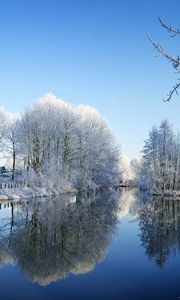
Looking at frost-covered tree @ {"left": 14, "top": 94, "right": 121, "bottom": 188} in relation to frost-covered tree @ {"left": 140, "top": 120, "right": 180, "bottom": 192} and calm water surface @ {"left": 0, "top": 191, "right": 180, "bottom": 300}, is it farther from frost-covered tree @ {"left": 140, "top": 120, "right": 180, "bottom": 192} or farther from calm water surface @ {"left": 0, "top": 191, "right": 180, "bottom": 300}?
calm water surface @ {"left": 0, "top": 191, "right": 180, "bottom": 300}

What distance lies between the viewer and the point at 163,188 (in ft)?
193

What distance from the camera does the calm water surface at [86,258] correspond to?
38.8 feet

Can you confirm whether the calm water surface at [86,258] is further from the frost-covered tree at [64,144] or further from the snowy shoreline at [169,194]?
the snowy shoreline at [169,194]

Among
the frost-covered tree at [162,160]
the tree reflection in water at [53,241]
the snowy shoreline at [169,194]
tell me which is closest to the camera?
the tree reflection in water at [53,241]

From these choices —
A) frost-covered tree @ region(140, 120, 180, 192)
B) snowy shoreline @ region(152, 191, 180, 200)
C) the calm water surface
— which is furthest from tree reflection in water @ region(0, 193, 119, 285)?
frost-covered tree @ region(140, 120, 180, 192)

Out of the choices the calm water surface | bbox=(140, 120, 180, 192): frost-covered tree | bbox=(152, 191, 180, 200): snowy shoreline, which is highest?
bbox=(140, 120, 180, 192): frost-covered tree

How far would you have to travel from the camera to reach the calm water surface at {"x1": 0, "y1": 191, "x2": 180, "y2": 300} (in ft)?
38.8

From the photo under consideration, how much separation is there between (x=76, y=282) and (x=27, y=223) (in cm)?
1221

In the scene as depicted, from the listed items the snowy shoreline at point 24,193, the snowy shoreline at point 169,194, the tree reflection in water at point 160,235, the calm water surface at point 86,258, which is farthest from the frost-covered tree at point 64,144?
the calm water surface at point 86,258

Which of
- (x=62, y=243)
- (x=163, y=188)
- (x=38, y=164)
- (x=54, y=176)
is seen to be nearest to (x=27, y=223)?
(x=62, y=243)

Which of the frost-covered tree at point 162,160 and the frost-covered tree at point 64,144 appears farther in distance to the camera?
the frost-covered tree at point 162,160

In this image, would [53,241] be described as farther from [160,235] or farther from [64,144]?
[64,144]

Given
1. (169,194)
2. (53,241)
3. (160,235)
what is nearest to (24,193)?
(169,194)

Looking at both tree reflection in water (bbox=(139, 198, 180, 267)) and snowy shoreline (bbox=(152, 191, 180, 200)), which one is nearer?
tree reflection in water (bbox=(139, 198, 180, 267))
